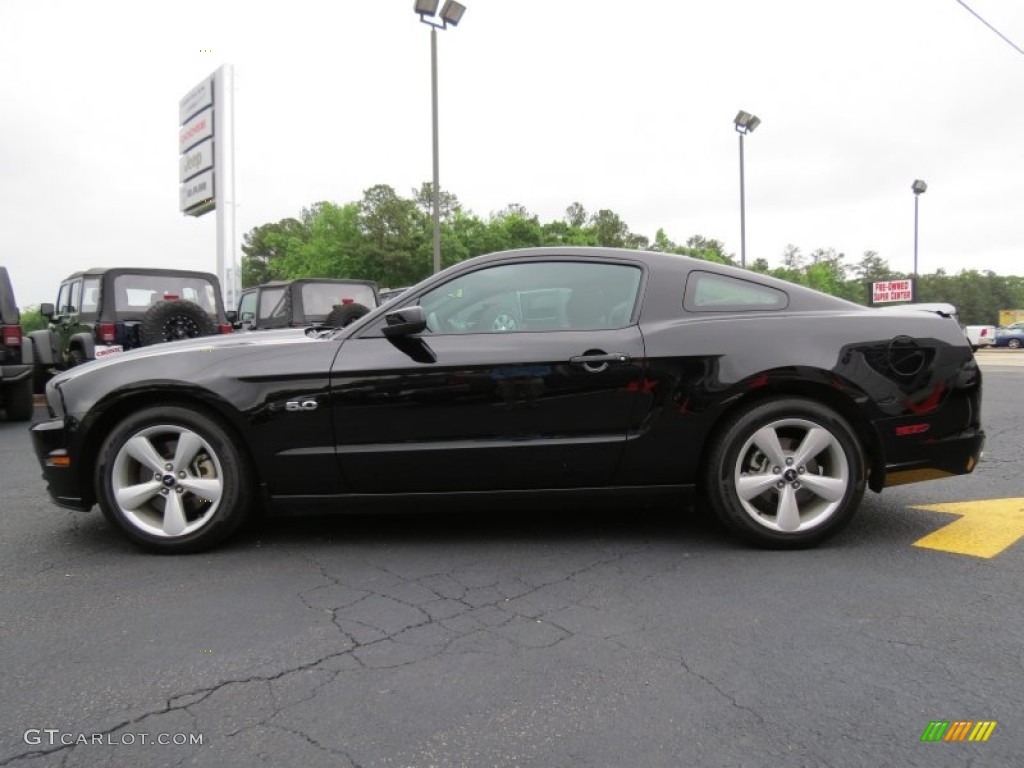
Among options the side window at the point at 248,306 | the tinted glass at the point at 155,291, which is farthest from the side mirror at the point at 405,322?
the side window at the point at 248,306

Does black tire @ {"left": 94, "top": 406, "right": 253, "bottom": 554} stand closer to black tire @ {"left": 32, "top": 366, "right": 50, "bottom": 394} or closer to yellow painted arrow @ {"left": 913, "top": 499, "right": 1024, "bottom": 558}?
yellow painted arrow @ {"left": 913, "top": 499, "right": 1024, "bottom": 558}

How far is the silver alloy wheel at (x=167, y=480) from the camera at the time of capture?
11.1ft

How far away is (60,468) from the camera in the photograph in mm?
3451

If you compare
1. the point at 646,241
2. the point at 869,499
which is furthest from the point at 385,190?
the point at 869,499

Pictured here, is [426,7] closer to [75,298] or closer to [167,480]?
[75,298]

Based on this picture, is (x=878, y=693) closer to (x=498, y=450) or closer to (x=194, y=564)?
(x=498, y=450)

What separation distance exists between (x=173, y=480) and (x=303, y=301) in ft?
25.3

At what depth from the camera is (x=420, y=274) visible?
133 feet

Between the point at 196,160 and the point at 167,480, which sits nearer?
the point at 167,480

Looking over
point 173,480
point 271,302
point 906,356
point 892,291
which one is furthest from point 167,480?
point 892,291

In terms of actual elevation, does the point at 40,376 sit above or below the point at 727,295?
below

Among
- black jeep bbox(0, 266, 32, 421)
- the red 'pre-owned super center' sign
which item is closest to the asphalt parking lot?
black jeep bbox(0, 266, 32, 421)

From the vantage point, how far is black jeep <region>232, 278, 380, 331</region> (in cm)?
1070

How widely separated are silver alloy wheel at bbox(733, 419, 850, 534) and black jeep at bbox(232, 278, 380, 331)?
25.5 feet
